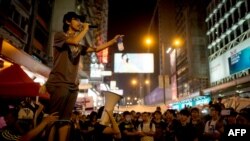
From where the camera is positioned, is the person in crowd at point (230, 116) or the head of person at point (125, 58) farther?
the head of person at point (125, 58)

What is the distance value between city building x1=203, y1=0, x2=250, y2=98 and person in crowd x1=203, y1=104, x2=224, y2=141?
17955 mm

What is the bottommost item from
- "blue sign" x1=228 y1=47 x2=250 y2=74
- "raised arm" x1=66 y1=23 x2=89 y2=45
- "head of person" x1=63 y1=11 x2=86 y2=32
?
"raised arm" x1=66 y1=23 x2=89 y2=45

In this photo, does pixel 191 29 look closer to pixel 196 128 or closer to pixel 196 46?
pixel 196 46

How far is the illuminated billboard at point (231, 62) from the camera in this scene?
2973 centimetres

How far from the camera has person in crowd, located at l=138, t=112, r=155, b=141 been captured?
8.78 m

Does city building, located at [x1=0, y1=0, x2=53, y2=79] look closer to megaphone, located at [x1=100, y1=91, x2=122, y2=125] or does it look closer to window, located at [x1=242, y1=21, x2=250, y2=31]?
megaphone, located at [x1=100, y1=91, x2=122, y2=125]

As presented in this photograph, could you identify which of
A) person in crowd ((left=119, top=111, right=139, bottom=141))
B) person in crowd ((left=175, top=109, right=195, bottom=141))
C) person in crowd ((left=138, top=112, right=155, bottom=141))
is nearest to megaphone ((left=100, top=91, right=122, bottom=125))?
person in crowd ((left=175, top=109, right=195, bottom=141))

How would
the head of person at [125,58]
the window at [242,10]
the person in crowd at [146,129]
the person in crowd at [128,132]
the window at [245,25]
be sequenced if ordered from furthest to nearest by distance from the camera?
the head of person at [125,58] < the window at [242,10] < the window at [245,25] < the person in crowd at [146,129] < the person in crowd at [128,132]

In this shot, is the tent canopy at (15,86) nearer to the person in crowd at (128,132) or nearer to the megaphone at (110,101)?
the person in crowd at (128,132)

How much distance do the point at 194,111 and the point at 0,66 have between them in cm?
789

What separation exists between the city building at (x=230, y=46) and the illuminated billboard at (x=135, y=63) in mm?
8076

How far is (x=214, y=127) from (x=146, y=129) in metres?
2.44

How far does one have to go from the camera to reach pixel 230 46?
37469mm

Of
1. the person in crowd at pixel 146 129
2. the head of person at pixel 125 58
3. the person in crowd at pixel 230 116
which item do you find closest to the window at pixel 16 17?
the person in crowd at pixel 146 129
